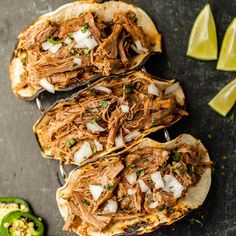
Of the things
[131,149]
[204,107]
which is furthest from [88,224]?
[204,107]

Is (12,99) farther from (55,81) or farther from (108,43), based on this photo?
(108,43)

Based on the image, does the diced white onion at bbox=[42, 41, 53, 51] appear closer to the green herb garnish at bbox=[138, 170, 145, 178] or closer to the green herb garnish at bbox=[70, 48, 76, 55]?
the green herb garnish at bbox=[70, 48, 76, 55]

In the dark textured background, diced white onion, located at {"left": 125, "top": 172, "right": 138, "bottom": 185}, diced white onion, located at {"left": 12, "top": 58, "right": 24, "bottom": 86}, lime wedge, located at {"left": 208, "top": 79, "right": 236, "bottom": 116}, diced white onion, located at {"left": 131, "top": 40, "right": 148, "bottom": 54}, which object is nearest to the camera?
diced white onion, located at {"left": 125, "top": 172, "right": 138, "bottom": 185}

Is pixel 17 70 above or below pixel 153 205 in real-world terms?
above

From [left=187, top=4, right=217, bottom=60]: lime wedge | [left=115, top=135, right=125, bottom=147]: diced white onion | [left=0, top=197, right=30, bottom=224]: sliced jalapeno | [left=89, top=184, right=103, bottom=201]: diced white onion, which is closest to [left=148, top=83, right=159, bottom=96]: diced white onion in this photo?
[left=115, top=135, right=125, bottom=147]: diced white onion

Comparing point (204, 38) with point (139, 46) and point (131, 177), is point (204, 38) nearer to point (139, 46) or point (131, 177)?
point (139, 46)

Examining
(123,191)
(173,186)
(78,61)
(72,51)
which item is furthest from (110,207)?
(72,51)

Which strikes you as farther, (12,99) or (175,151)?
(12,99)

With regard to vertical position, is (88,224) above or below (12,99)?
below
